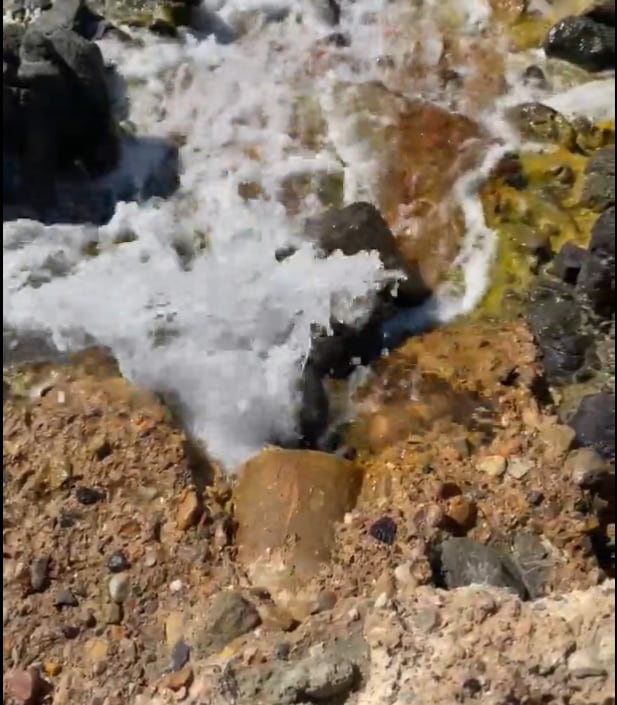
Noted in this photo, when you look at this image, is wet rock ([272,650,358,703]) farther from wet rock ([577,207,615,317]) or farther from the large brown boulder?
wet rock ([577,207,615,317])

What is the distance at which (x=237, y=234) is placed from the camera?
683 cm

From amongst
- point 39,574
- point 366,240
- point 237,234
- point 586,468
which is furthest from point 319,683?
point 237,234

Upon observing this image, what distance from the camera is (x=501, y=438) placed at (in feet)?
17.9

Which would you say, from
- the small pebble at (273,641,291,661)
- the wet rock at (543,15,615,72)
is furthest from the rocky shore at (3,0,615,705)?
the wet rock at (543,15,615,72)

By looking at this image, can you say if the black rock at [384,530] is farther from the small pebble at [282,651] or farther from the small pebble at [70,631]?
the small pebble at [70,631]

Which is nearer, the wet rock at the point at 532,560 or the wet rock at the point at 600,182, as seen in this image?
the wet rock at the point at 532,560

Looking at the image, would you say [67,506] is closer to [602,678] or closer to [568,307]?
[602,678]

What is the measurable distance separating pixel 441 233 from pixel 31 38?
321cm

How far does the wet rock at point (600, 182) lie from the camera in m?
6.81

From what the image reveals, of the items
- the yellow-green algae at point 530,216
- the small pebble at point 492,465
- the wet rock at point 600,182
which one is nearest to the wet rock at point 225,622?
the small pebble at point 492,465

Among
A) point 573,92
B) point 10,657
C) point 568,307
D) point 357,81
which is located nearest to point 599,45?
point 573,92

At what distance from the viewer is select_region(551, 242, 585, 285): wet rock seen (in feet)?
→ 20.7

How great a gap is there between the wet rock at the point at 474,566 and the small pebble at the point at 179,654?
1.26 metres

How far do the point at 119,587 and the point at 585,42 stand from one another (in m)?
5.73
